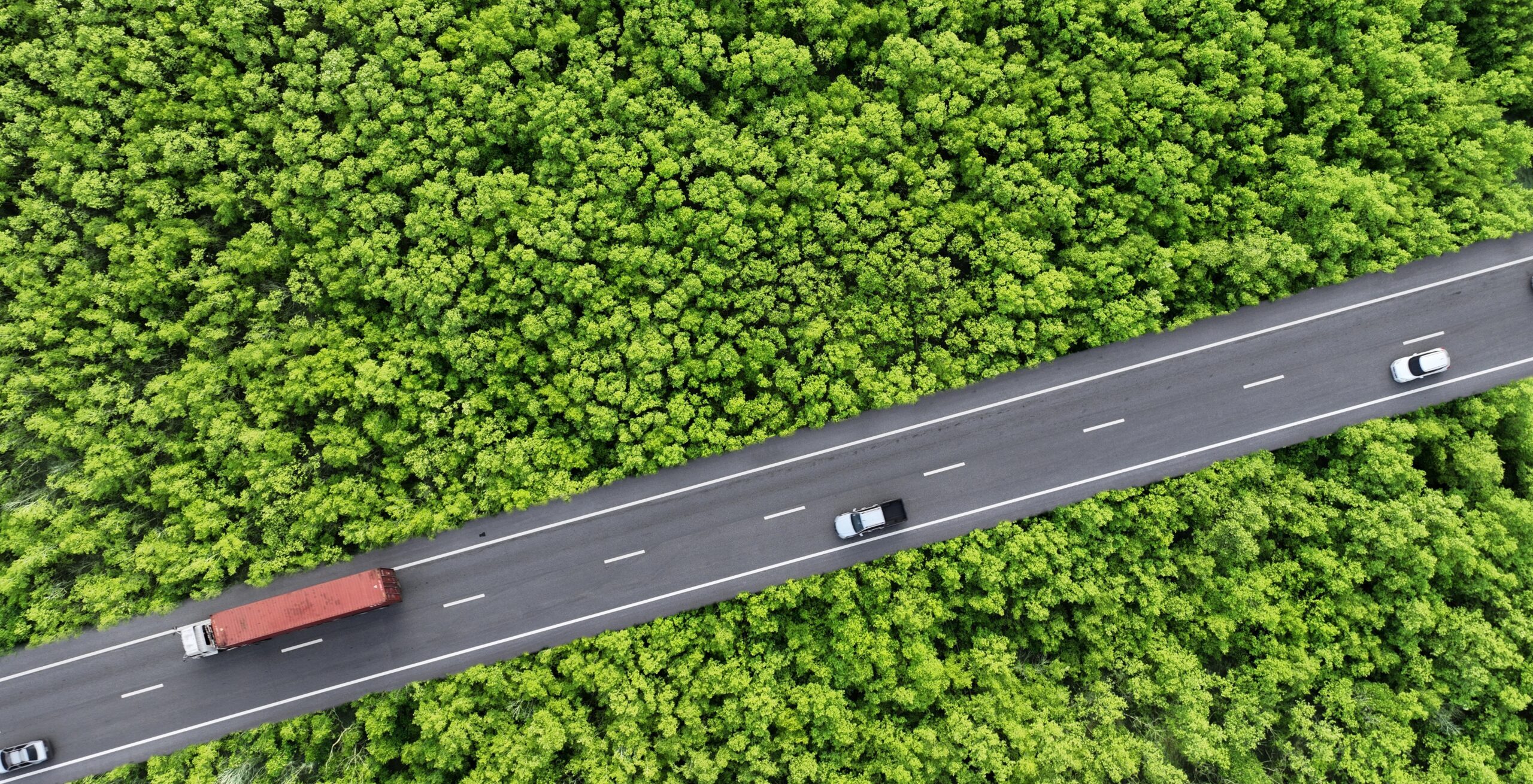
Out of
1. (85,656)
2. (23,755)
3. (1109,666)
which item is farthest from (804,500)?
(23,755)

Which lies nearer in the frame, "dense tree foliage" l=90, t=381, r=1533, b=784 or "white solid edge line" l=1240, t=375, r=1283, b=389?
"dense tree foliage" l=90, t=381, r=1533, b=784

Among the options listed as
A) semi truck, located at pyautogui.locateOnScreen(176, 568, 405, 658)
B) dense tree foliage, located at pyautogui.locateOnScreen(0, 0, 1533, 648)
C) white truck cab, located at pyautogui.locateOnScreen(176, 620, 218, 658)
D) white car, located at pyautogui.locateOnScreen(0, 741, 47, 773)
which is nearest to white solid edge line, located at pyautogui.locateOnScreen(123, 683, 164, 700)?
white truck cab, located at pyautogui.locateOnScreen(176, 620, 218, 658)

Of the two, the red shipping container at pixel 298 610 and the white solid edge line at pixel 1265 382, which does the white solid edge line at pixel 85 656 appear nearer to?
the red shipping container at pixel 298 610

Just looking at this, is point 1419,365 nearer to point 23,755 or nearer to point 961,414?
point 961,414

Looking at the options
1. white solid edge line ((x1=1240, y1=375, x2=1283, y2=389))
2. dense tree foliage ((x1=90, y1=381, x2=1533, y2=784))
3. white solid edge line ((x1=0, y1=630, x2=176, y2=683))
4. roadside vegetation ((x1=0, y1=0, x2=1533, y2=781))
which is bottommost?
dense tree foliage ((x1=90, y1=381, x2=1533, y2=784))

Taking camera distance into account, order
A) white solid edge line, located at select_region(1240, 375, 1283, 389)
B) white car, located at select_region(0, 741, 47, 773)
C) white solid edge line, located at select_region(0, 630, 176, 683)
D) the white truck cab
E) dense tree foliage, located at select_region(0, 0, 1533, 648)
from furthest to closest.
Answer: white solid edge line, located at select_region(1240, 375, 1283, 389), dense tree foliage, located at select_region(0, 0, 1533, 648), white solid edge line, located at select_region(0, 630, 176, 683), white car, located at select_region(0, 741, 47, 773), the white truck cab

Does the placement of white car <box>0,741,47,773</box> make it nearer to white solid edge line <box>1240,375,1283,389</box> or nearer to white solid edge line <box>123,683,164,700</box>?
white solid edge line <box>123,683,164,700</box>
